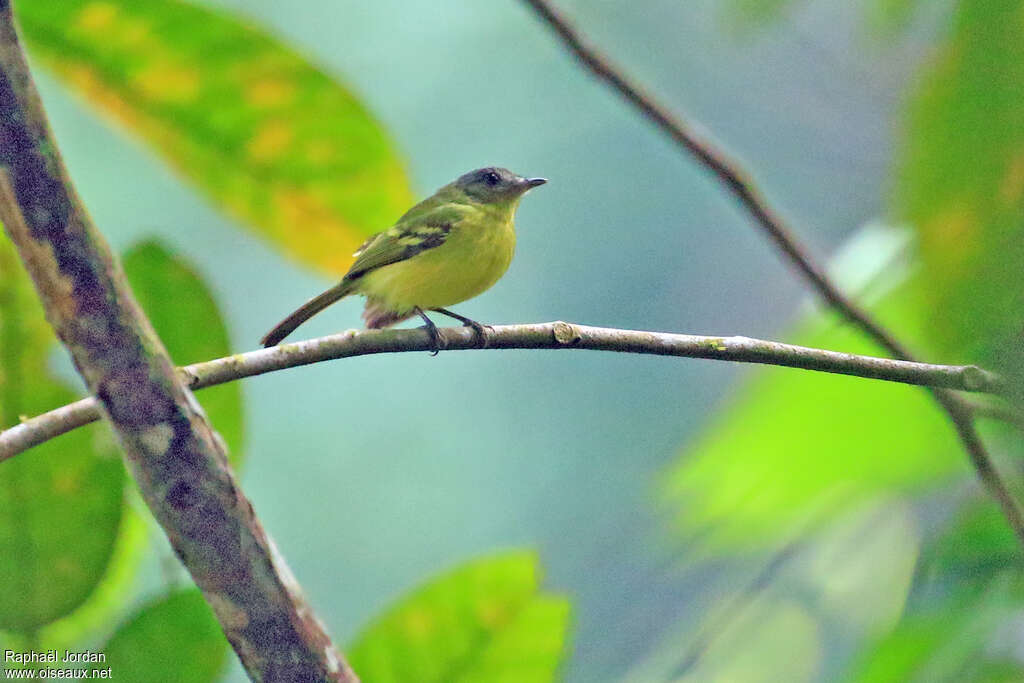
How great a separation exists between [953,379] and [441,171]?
10.3 meters

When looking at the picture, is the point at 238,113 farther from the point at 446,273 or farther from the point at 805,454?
the point at 805,454

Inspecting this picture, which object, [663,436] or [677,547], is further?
[663,436]

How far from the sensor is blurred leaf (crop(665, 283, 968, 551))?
3.93ft

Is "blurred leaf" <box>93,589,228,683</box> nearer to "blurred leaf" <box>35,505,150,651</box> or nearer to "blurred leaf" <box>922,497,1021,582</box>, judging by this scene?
"blurred leaf" <box>35,505,150,651</box>

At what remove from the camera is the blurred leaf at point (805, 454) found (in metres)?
1.20

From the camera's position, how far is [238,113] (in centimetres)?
193

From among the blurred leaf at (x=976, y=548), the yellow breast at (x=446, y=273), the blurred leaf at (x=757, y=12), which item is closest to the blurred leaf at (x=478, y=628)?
the blurred leaf at (x=976, y=548)

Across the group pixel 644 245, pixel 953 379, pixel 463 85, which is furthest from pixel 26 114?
pixel 463 85

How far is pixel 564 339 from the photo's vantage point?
1.69 meters

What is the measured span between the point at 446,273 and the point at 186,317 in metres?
1.15

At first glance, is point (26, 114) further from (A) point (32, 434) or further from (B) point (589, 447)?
(B) point (589, 447)

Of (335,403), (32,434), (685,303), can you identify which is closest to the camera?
(32,434)

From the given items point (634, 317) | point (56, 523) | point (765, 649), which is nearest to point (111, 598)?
point (56, 523)

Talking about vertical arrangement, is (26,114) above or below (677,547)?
above
